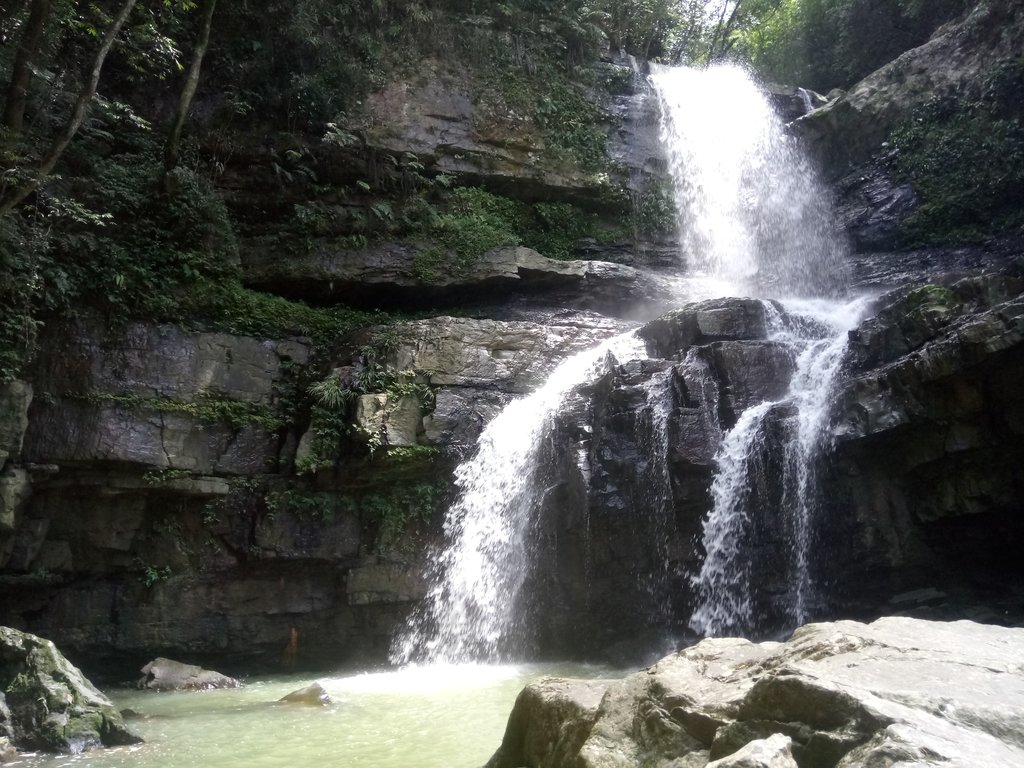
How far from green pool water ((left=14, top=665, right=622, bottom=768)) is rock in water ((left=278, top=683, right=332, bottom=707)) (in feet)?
0.54

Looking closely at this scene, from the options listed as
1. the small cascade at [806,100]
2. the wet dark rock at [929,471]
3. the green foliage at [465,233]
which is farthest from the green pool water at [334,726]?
the small cascade at [806,100]

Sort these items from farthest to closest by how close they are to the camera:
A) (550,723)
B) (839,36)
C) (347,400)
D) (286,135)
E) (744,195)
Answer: (839,36)
(744,195)
(286,135)
(347,400)
(550,723)

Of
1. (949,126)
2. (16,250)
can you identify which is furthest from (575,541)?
(949,126)

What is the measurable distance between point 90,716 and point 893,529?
8.92 m

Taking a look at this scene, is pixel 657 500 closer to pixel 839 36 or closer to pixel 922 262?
pixel 922 262

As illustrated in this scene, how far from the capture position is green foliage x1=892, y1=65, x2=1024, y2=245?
49.1 feet

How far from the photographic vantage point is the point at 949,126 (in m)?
16.3

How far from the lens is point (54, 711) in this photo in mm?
6457

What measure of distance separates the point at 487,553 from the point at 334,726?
5.00m

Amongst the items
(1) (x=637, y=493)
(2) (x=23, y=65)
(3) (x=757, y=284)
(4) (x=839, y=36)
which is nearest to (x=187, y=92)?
(2) (x=23, y=65)

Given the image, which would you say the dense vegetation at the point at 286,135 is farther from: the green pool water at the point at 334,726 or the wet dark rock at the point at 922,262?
the green pool water at the point at 334,726

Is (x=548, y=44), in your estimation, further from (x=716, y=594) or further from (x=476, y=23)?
(x=716, y=594)

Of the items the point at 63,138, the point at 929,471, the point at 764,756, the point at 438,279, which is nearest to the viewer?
the point at 764,756

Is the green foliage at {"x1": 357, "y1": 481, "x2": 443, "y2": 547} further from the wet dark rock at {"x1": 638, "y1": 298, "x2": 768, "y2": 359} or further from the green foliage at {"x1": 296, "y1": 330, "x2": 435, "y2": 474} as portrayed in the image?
the wet dark rock at {"x1": 638, "y1": 298, "x2": 768, "y2": 359}
